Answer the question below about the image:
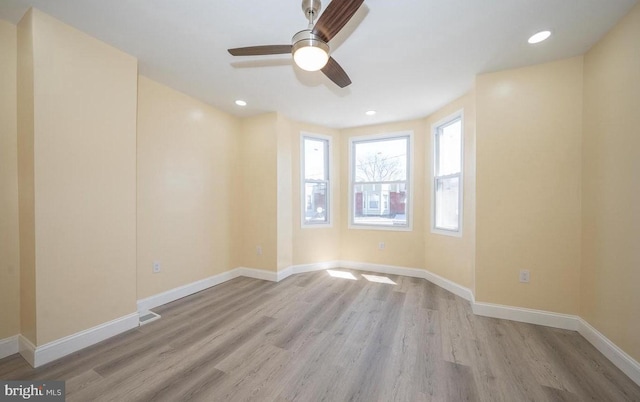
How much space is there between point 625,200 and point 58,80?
4409mm

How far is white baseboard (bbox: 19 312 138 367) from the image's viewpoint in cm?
168

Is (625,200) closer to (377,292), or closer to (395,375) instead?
(395,375)

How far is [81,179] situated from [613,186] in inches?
169

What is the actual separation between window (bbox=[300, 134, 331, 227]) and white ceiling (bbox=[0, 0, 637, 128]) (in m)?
1.33

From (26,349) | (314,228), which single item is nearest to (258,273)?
(314,228)

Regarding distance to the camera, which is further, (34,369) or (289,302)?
(289,302)

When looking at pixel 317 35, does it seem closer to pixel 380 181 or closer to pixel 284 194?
pixel 284 194

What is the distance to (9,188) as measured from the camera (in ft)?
5.76

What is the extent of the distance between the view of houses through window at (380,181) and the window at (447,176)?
48 centimetres

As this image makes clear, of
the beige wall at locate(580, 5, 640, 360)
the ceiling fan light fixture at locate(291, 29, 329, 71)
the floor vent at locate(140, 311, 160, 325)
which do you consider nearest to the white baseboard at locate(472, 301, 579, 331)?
the beige wall at locate(580, 5, 640, 360)

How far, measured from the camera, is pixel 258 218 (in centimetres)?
367

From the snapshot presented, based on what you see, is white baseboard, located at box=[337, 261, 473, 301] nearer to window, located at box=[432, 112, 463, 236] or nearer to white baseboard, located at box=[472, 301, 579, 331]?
white baseboard, located at box=[472, 301, 579, 331]

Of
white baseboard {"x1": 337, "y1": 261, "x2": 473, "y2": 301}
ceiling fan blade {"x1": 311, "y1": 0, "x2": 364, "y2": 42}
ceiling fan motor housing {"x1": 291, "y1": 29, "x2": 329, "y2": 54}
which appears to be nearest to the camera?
ceiling fan blade {"x1": 311, "y1": 0, "x2": 364, "y2": 42}

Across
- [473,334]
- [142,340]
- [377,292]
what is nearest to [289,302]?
[377,292]
